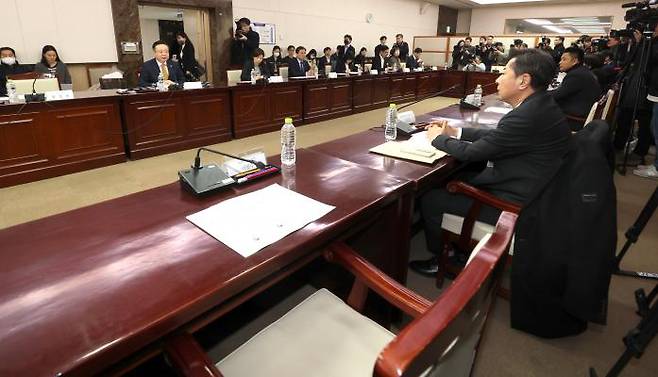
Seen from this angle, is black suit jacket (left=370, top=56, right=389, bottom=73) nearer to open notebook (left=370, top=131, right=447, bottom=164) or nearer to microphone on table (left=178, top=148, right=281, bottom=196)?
open notebook (left=370, top=131, right=447, bottom=164)

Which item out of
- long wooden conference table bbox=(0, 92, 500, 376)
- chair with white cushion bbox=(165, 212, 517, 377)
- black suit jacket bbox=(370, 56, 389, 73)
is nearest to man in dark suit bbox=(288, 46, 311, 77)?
black suit jacket bbox=(370, 56, 389, 73)

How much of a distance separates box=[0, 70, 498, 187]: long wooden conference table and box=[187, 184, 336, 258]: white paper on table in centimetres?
316

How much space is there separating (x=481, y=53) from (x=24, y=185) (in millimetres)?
9436

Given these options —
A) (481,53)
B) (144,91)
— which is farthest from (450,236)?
(481,53)

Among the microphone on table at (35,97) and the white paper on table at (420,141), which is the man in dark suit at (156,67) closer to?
the microphone on table at (35,97)

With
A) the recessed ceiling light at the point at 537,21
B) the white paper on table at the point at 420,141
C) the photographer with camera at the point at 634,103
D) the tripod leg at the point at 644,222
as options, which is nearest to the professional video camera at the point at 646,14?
the photographer with camera at the point at 634,103

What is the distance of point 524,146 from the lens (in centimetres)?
165

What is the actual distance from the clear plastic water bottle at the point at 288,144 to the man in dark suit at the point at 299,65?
5.12 m

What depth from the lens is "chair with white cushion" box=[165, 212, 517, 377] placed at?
0.45 m

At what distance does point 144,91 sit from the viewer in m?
4.02

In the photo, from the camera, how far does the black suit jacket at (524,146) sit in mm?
1628

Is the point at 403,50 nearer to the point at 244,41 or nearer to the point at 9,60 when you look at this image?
the point at 244,41

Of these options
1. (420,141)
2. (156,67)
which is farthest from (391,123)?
(156,67)

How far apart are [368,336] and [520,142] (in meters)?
1.14
